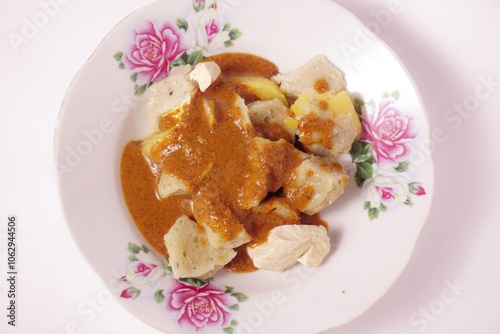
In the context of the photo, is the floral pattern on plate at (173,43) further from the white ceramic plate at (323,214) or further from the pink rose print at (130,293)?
the pink rose print at (130,293)

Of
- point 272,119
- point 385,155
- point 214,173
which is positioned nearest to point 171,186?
point 214,173

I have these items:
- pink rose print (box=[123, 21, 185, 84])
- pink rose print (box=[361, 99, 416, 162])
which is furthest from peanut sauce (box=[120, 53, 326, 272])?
pink rose print (box=[361, 99, 416, 162])

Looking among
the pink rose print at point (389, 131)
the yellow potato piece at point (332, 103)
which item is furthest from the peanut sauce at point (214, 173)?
the pink rose print at point (389, 131)

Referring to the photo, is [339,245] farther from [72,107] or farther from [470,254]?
[72,107]

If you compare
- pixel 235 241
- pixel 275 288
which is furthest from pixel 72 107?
pixel 275 288

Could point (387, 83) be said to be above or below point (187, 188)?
above

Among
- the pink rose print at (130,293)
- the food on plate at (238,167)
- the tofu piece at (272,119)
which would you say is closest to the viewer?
the pink rose print at (130,293)

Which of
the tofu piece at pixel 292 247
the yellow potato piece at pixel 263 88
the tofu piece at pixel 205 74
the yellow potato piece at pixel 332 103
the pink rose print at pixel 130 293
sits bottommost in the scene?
the pink rose print at pixel 130 293
